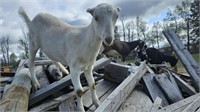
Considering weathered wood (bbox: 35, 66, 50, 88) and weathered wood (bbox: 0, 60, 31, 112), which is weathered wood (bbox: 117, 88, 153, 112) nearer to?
weathered wood (bbox: 0, 60, 31, 112)

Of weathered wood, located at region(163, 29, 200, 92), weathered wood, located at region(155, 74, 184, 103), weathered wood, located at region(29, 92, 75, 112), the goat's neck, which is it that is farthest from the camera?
weathered wood, located at region(163, 29, 200, 92)

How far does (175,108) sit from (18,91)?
2.28 m

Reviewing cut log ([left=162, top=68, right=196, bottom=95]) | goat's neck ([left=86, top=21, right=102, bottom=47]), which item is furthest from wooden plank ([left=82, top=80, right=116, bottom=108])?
cut log ([left=162, top=68, right=196, bottom=95])

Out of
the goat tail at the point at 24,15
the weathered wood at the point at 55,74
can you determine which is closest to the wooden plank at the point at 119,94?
the weathered wood at the point at 55,74

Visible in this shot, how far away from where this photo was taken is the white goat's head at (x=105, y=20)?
2984 millimetres

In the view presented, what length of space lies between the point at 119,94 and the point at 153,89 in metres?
1.22

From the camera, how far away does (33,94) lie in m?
4.25

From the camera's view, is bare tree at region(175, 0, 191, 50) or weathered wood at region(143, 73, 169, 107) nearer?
weathered wood at region(143, 73, 169, 107)

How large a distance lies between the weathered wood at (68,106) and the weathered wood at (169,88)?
5.06 feet

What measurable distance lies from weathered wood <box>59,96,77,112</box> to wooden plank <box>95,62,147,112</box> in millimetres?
738

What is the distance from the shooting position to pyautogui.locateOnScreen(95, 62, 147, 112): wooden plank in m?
2.76

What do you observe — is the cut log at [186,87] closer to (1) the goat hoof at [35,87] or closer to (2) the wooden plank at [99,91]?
(2) the wooden plank at [99,91]

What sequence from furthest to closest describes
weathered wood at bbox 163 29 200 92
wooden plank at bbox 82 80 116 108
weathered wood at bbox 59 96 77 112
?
weathered wood at bbox 163 29 200 92 → wooden plank at bbox 82 80 116 108 → weathered wood at bbox 59 96 77 112

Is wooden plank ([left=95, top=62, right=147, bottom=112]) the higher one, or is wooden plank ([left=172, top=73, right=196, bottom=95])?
wooden plank ([left=95, top=62, right=147, bottom=112])
